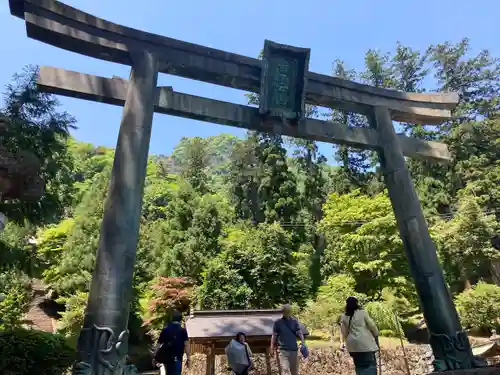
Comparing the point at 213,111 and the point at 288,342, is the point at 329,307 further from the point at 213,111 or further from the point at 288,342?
the point at 213,111

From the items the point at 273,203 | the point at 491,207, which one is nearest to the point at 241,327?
the point at 273,203

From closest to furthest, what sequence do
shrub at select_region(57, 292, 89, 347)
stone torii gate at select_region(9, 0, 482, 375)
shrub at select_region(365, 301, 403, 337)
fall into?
stone torii gate at select_region(9, 0, 482, 375)
shrub at select_region(365, 301, 403, 337)
shrub at select_region(57, 292, 89, 347)

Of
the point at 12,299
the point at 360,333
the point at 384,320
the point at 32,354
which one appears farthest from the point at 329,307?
the point at 12,299

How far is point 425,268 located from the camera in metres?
6.62

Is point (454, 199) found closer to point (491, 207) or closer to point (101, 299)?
point (491, 207)

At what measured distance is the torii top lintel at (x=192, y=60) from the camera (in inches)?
238

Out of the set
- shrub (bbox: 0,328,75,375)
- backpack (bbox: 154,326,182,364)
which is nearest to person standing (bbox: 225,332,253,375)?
backpack (bbox: 154,326,182,364)

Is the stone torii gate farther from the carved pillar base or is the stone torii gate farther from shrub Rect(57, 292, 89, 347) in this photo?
shrub Rect(57, 292, 89, 347)

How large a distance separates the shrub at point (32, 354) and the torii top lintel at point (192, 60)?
5197mm

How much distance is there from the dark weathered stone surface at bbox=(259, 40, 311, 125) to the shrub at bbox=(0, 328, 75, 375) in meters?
5.78

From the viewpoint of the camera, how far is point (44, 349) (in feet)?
25.5

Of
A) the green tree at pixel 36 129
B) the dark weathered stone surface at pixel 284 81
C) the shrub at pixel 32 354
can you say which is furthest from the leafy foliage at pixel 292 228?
the dark weathered stone surface at pixel 284 81

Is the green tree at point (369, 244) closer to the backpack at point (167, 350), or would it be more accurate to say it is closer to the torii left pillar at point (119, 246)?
the backpack at point (167, 350)

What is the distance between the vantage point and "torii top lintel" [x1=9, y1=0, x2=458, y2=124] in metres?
6.05
